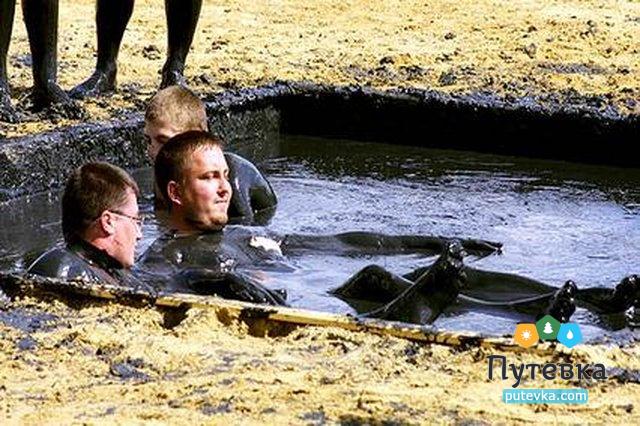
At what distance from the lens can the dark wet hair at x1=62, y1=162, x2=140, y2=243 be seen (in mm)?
6473

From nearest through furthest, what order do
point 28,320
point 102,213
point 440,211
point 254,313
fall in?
point 254,313
point 28,320
point 102,213
point 440,211

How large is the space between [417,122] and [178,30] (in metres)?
1.51

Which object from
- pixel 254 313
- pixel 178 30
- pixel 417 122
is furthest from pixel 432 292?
pixel 178 30

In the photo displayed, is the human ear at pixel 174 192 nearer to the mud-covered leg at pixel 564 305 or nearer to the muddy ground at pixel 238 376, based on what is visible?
the muddy ground at pixel 238 376

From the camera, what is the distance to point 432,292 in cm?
634

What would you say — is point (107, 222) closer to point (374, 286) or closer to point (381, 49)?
point (374, 286)

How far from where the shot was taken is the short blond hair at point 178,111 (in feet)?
→ 26.6

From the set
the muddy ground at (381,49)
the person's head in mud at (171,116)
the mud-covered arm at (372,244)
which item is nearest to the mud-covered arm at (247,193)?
the person's head in mud at (171,116)

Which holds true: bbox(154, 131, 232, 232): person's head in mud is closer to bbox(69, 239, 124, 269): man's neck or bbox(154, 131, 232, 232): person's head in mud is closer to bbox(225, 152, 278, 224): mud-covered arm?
bbox(225, 152, 278, 224): mud-covered arm

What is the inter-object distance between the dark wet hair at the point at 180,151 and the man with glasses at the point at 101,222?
3.34 feet

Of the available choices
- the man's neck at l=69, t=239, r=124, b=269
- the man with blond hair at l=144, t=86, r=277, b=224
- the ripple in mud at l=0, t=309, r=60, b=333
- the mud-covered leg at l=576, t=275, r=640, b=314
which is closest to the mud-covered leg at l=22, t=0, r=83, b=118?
the man with blond hair at l=144, t=86, r=277, b=224

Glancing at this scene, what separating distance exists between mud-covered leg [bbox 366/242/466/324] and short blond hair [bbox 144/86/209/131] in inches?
81.1

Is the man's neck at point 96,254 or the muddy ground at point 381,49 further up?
the muddy ground at point 381,49

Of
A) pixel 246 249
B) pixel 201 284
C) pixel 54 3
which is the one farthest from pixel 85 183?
pixel 54 3
